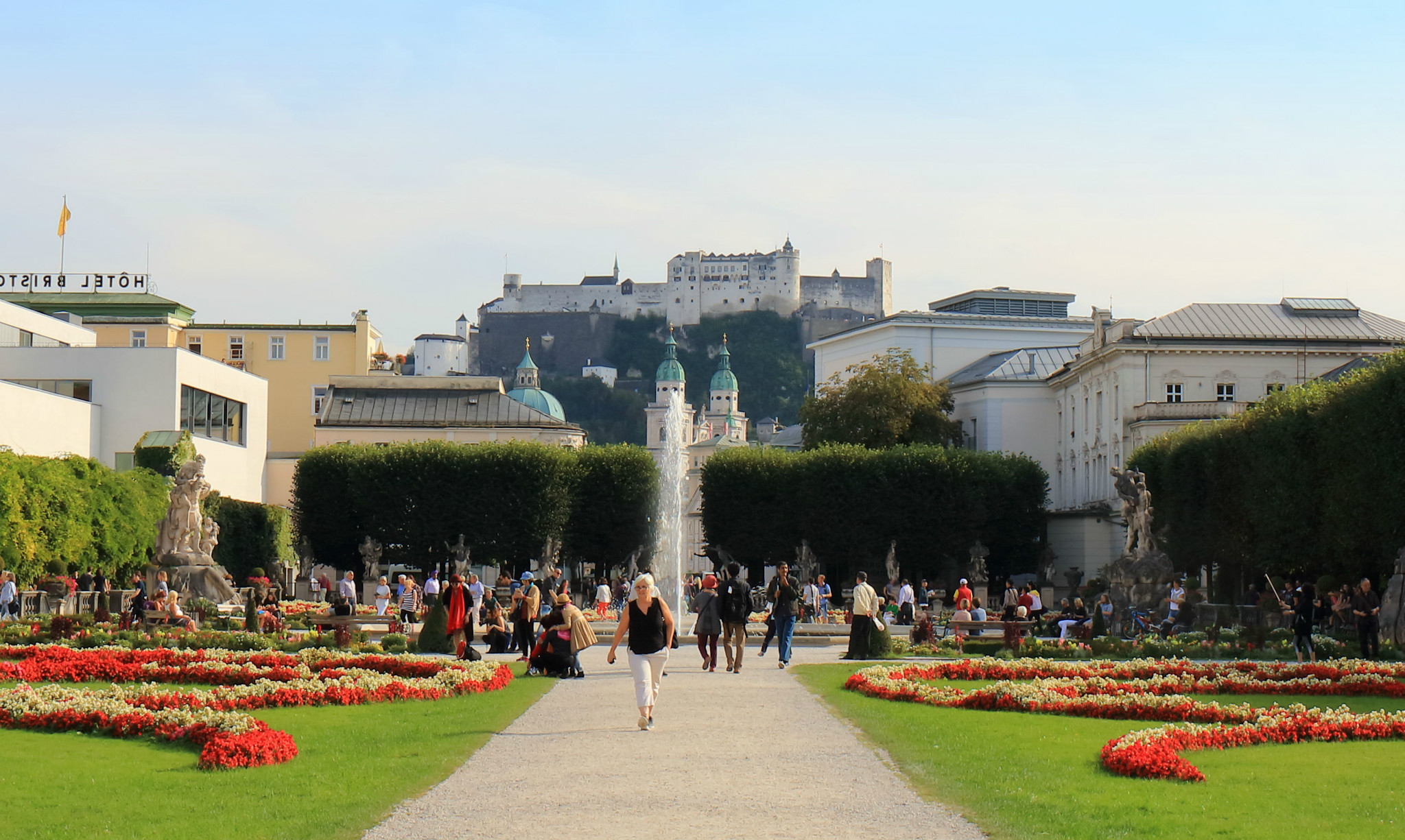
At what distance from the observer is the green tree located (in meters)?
80.1

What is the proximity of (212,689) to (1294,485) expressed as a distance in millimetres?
32998

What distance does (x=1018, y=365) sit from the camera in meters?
90.1

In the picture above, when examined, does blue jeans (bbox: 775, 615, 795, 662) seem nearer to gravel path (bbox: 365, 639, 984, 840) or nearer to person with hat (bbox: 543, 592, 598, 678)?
person with hat (bbox: 543, 592, 598, 678)

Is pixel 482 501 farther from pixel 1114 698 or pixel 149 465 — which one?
pixel 1114 698

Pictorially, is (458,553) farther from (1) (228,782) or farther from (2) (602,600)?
(1) (228,782)

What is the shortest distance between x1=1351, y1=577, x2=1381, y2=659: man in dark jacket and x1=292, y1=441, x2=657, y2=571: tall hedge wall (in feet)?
126

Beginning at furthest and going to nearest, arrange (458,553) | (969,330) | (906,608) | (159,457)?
(969,330)
(458,553)
(159,457)
(906,608)

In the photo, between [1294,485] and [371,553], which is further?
[371,553]

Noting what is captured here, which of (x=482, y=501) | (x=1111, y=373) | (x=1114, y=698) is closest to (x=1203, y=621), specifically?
(x=1114, y=698)

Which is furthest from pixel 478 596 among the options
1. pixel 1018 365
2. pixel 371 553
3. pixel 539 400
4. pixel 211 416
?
pixel 539 400

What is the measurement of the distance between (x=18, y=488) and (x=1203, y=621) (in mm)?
27727

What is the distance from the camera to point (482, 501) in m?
63.0

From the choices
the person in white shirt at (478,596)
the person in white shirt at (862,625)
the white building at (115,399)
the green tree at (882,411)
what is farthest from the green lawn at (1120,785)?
the green tree at (882,411)

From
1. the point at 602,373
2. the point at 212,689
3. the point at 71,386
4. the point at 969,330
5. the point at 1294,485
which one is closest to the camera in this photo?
the point at 212,689
